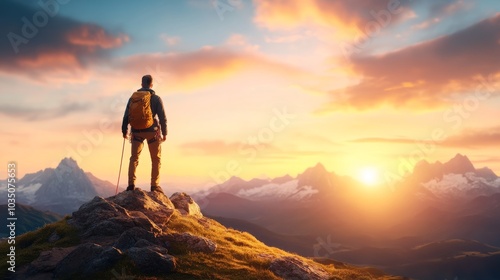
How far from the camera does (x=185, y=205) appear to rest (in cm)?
2964

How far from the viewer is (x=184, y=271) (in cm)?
1723

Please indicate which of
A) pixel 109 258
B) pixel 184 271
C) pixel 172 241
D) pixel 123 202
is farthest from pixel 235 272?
pixel 123 202

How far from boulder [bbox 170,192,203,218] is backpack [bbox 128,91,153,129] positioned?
8.47m

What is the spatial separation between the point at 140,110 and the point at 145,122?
0.83 metres

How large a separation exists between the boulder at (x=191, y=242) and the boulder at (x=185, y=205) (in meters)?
7.77

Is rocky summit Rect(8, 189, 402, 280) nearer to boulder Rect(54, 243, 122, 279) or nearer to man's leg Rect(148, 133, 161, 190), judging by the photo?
boulder Rect(54, 243, 122, 279)

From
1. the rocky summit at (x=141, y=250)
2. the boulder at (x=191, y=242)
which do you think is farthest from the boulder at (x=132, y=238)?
the boulder at (x=191, y=242)

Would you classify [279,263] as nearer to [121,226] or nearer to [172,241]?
[172,241]

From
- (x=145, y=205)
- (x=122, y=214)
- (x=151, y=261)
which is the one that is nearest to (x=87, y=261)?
(x=151, y=261)

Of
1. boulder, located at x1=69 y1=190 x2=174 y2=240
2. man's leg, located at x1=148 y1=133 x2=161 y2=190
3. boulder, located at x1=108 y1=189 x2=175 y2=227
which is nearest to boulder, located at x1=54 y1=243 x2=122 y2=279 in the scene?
boulder, located at x1=69 y1=190 x2=174 y2=240

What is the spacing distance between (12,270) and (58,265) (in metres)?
2.39

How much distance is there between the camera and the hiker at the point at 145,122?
22.7 m

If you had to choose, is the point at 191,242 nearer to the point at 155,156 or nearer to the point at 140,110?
the point at 155,156

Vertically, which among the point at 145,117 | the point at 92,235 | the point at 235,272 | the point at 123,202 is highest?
the point at 145,117
